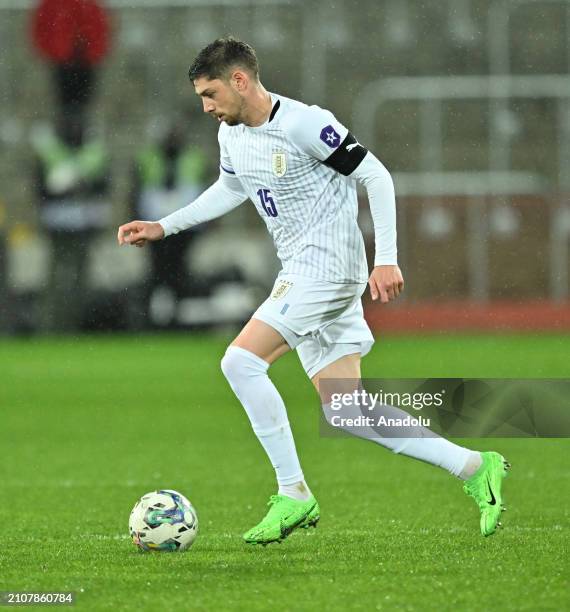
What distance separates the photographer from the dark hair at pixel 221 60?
5.68 m

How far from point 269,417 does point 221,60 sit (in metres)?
1.33

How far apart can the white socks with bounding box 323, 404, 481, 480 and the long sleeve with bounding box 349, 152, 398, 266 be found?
2.06ft

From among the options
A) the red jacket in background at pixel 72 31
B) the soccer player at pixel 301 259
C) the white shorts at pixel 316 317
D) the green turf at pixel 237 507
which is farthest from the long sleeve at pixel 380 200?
the red jacket in background at pixel 72 31

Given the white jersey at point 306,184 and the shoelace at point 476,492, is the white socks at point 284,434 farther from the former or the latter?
the white jersey at point 306,184

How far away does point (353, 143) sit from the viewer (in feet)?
18.7

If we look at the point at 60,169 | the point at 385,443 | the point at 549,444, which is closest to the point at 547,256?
the point at 60,169

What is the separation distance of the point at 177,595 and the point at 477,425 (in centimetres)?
562

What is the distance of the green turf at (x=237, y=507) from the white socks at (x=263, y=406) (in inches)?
11.8

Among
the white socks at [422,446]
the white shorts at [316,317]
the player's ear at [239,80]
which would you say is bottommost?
the white socks at [422,446]

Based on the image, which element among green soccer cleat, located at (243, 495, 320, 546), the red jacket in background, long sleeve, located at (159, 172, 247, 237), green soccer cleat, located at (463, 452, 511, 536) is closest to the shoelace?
green soccer cleat, located at (463, 452, 511, 536)

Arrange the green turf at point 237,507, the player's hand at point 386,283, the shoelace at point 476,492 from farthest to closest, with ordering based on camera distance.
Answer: the shoelace at point 476,492
the player's hand at point 386,283
the green turf at point 237,507

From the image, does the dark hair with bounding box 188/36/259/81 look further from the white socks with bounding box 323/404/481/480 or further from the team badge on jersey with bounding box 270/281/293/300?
the white socks with bounding box 323/404/481/480

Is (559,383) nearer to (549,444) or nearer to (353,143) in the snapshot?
(549,444)

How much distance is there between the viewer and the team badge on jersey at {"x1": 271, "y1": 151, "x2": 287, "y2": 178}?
5758 mm
